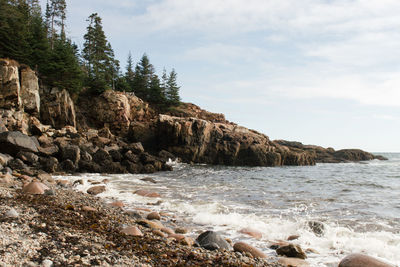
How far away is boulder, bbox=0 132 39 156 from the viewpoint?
18.2 meters

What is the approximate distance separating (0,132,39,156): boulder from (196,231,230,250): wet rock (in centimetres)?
1747

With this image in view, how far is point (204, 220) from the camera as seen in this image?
29.5 feet

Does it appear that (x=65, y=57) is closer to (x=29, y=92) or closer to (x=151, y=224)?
(x=29, y=92)

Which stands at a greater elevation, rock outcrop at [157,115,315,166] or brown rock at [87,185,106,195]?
rock outcrop at [157,115,315,166]

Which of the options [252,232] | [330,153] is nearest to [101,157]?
[252,232]

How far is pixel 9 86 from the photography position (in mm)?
26078

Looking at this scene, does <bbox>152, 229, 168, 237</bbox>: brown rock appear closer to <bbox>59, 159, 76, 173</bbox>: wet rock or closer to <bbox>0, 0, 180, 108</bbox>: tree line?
<bbox>59, 159, 76, 173</bbox>: wet rock

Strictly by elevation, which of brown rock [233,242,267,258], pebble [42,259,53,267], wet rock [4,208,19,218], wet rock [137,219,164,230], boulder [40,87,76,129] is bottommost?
brown rock [233,242,267,258]

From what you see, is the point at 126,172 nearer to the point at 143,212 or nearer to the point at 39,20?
the point at 143,212

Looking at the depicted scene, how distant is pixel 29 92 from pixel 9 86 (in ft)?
8.22

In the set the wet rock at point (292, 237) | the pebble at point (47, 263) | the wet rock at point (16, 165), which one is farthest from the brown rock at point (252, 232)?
the wet rock at point (16, 165)

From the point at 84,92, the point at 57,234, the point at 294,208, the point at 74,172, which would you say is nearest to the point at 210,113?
the point at 84,92

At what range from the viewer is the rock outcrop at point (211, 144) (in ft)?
127

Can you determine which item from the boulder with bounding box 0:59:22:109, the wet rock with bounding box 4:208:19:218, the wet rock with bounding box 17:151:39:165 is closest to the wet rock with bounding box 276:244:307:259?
the wet rock with bounding box 4:208:19:218
